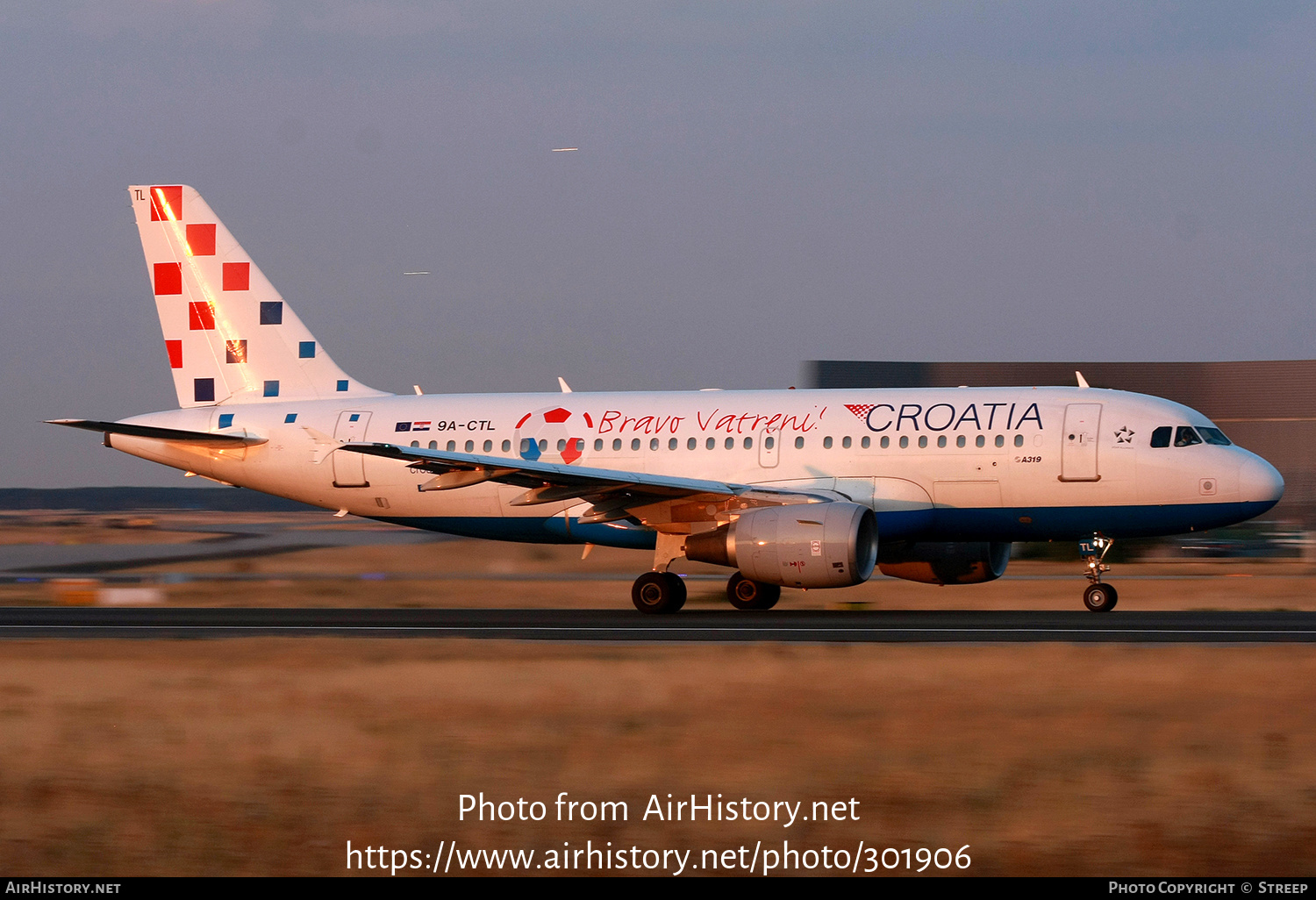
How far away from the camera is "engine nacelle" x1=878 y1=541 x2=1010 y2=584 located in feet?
80.3

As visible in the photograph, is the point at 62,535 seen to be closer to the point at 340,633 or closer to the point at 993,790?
the point at 340,633

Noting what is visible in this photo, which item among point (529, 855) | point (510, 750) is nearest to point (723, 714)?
point (510, 750)

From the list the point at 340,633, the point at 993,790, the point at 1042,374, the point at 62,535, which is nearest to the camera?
the point at 993,790

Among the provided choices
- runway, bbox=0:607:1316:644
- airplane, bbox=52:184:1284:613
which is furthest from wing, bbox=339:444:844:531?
runway, bbox=0:607:1316:644

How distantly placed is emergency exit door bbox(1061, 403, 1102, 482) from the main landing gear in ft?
3.77

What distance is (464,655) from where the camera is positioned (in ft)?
51.6

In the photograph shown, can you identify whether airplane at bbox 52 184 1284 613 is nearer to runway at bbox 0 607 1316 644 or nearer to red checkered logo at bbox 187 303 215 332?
red checkered logo at bbox 187 303 215 332

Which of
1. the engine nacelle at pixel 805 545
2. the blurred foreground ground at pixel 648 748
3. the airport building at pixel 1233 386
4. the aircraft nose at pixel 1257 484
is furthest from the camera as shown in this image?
the airport building at pixel 1233 386

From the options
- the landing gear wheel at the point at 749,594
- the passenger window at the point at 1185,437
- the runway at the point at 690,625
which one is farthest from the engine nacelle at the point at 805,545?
the passenger window at the point at 1185,437

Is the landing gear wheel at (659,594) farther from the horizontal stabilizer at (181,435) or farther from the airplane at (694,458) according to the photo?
the horizontal stabilizer at (181,435)

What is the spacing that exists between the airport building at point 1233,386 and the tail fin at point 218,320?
3205 cm

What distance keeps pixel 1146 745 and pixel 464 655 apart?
7.91 m

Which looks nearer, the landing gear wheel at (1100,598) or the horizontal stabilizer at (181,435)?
the landing gear wheel at (1100,598)

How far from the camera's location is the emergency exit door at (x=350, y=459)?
26.9 m
